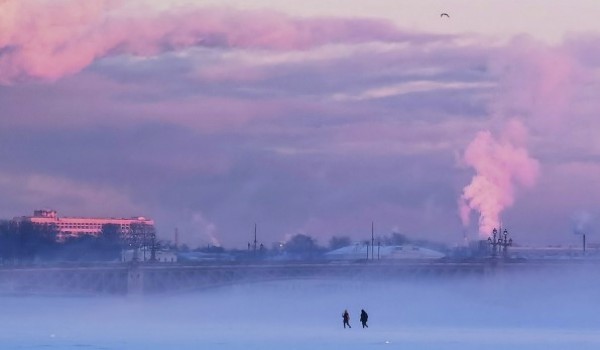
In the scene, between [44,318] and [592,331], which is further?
[44,318]

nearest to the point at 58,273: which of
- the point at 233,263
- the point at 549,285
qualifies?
the point at 233,263

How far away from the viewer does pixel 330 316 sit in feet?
360

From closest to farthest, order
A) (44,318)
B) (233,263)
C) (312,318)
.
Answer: (44,318), (312,318), (233,263)

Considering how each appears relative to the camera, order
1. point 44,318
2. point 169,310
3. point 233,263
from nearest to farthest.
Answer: point 44,318, point 169,310, point 233,263

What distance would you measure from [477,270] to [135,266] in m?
29.5

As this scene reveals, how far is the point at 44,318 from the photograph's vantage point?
98.3 m

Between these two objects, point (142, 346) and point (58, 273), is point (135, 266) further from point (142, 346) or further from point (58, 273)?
point (142, 346)

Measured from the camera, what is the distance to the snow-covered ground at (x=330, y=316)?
226ft

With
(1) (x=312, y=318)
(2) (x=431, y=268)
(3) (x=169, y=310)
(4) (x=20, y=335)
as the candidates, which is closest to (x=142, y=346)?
(4) (x=20, y=335)

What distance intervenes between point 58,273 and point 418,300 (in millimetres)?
27759

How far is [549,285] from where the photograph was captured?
143 m

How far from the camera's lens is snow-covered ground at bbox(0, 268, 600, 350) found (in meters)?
68.8

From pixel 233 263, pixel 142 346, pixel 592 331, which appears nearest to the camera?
pixel 142 346

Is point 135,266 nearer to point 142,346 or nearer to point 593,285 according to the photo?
point 593,285
